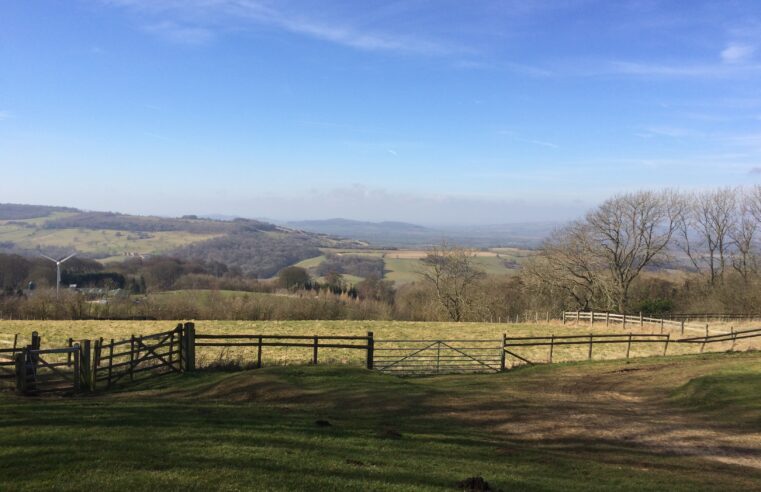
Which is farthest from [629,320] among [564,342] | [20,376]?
[20,376]

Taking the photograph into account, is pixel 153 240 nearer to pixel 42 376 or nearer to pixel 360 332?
pixel 360 332

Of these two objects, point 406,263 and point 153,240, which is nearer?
point 406,263

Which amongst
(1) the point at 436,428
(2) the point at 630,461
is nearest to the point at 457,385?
(1) the point at 436,428

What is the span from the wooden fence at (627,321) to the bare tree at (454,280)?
1338cm

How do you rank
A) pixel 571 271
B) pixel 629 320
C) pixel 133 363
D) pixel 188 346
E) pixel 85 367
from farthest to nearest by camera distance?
pixel 571 271 → pixel 629 320 → pixel 188 346 → pixel 133 363 → pixel 85 367

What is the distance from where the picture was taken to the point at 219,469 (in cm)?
659

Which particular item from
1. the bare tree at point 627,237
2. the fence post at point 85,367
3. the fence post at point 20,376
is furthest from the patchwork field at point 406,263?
the fence post at point 20,376

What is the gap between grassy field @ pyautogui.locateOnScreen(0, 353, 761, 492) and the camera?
261 inches

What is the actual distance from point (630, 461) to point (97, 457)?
8.78m

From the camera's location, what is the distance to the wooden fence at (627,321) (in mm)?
34438

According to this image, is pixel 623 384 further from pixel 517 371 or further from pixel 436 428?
pixel 436 428

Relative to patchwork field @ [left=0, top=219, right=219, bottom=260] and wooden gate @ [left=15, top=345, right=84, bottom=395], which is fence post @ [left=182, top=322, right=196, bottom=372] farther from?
patchwork field @ [left=0, top=219, right=219, bottom=260]

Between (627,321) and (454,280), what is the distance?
21.0m

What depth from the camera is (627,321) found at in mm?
39062
